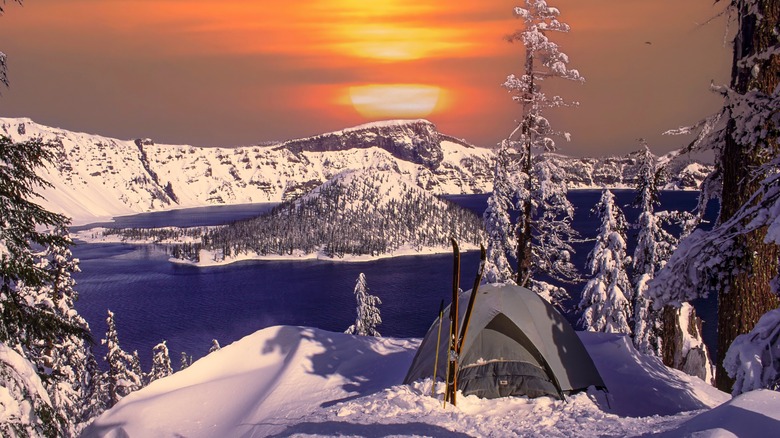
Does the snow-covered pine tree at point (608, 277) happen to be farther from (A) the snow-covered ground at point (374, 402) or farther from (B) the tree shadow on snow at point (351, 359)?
(B) the tree shadow on snow at point (351, 359)

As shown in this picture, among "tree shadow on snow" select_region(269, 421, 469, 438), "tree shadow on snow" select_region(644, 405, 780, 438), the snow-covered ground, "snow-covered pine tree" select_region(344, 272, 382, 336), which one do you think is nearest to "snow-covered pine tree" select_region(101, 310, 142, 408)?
"snow-covered pine tree" select_region(344, 272, 382, 336)

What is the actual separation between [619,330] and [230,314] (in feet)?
299

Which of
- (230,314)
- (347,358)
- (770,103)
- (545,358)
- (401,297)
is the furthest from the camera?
(401,297)

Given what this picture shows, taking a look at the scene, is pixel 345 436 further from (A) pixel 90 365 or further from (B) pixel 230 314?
(B) pixel 230 314

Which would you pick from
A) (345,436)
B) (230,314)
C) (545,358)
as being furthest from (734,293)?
(230,314)

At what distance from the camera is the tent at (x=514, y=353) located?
1226 cm

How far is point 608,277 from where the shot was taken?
27.5 metres

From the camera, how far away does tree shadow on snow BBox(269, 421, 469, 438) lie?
878 cm

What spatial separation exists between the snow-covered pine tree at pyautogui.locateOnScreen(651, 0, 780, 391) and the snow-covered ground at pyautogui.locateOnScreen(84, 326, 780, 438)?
1.65 meters

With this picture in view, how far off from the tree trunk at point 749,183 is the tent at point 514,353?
15.3 feet

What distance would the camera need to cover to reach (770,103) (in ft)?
20.2

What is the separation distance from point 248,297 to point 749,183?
12275 cm

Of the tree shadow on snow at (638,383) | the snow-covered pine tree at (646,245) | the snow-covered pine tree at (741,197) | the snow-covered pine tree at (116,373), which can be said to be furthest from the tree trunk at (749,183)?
the snow-covered pine tree at (116,373)

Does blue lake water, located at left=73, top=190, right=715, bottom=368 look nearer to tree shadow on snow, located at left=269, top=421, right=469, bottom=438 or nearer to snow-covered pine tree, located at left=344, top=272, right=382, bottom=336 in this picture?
snow-covered pine tree, located at left=344, top=272, right=382, bottom=336
